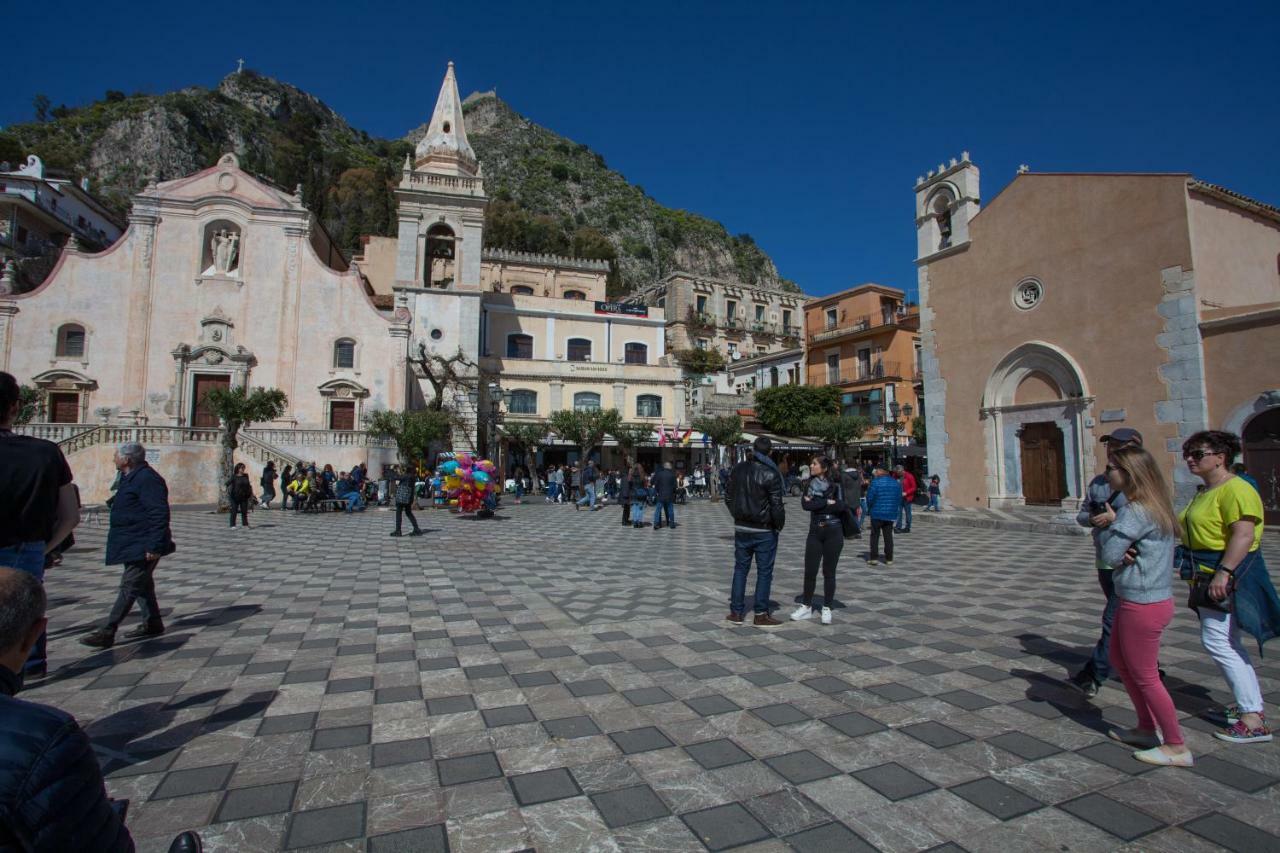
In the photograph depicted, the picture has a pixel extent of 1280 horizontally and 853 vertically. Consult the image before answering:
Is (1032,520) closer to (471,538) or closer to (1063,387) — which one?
(1063,387)

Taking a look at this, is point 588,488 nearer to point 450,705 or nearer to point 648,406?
point 648,406

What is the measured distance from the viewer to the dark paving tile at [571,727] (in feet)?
11.7

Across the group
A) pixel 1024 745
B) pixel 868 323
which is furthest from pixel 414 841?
pixel 868 323

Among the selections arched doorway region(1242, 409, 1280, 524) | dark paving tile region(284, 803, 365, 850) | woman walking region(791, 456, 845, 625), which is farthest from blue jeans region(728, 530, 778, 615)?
arched doorway region(1242, 409, 1280, 524)

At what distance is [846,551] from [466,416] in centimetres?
2272

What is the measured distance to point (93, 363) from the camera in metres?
25.8

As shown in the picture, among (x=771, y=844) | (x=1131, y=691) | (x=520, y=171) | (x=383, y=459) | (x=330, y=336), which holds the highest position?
(x=520, y=171)

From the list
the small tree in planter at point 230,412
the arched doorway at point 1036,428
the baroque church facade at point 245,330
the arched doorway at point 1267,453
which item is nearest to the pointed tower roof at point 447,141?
the baroque church facade at point 245,330

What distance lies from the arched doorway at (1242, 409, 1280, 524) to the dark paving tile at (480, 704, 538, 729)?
1716 centimetres

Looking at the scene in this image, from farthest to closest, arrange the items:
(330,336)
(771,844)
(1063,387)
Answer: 1. (330,336)
2. (1063,387)
3. (771,844)

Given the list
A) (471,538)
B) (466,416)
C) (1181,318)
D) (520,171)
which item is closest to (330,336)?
(466,416)

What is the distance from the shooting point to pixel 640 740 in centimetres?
347

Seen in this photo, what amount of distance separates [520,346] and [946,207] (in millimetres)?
24542

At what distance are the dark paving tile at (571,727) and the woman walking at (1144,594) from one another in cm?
288
